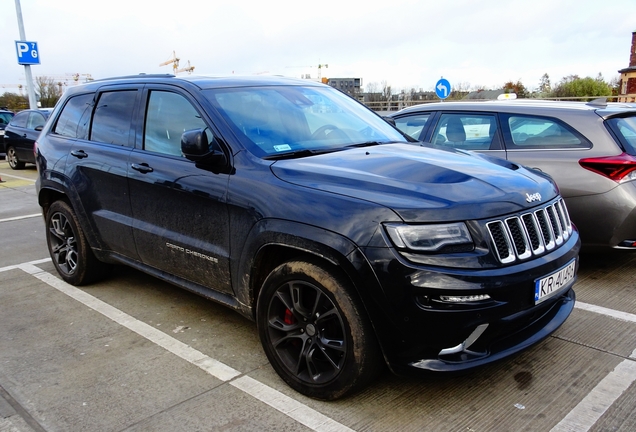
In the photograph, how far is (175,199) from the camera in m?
3.74

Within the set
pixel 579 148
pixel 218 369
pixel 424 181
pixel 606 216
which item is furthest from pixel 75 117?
pixel 606 216

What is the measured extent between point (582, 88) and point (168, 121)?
87.0 feet

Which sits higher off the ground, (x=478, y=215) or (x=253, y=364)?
(x=478, y=215)

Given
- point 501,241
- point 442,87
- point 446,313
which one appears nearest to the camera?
point 446,313

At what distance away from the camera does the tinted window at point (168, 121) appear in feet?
12.5

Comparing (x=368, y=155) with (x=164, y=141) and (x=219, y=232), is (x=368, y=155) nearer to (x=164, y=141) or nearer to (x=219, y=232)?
(x=219, y=232)

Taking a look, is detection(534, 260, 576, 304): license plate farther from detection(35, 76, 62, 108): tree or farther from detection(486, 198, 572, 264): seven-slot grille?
detection(35, 76, 62, 108): tree

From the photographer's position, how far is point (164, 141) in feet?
13.0

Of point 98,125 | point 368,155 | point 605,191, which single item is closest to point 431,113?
point 605,191

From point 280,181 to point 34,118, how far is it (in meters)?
14.3

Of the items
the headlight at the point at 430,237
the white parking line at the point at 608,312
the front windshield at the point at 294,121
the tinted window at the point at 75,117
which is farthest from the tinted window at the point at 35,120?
the headlight at the point at 430,237

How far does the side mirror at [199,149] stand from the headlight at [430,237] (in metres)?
1.28

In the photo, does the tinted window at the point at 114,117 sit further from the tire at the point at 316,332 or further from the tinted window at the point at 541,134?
the tinted window at the point at 541,134

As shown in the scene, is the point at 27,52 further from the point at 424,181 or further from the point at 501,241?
the point at 501,241
